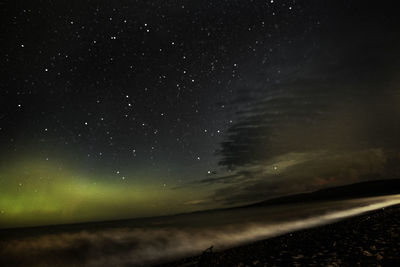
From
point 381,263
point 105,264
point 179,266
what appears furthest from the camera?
point 105,264

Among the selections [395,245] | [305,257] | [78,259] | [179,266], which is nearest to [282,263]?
[305,257]

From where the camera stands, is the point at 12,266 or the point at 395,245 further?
the point at 12,266

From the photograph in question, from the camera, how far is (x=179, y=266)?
9.34m

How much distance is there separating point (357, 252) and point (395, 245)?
3.10 feet

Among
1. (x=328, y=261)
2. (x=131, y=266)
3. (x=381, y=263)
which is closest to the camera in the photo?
(x=381, y=263)

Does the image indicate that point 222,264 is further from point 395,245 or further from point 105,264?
point 105,264

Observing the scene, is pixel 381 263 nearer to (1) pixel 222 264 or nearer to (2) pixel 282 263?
(2) pixel 282 263

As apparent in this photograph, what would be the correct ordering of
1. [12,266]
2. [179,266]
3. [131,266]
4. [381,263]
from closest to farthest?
[381,263] → [179,266] → [131,266] → [12,266]

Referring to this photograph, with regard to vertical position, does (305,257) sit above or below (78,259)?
above

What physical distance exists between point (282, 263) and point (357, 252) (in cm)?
179

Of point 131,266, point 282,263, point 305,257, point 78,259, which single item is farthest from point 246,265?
point 78,259

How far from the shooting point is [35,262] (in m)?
21.6

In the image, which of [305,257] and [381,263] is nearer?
[381,263]

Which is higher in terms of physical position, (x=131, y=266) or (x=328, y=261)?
(x=328, y=261)
